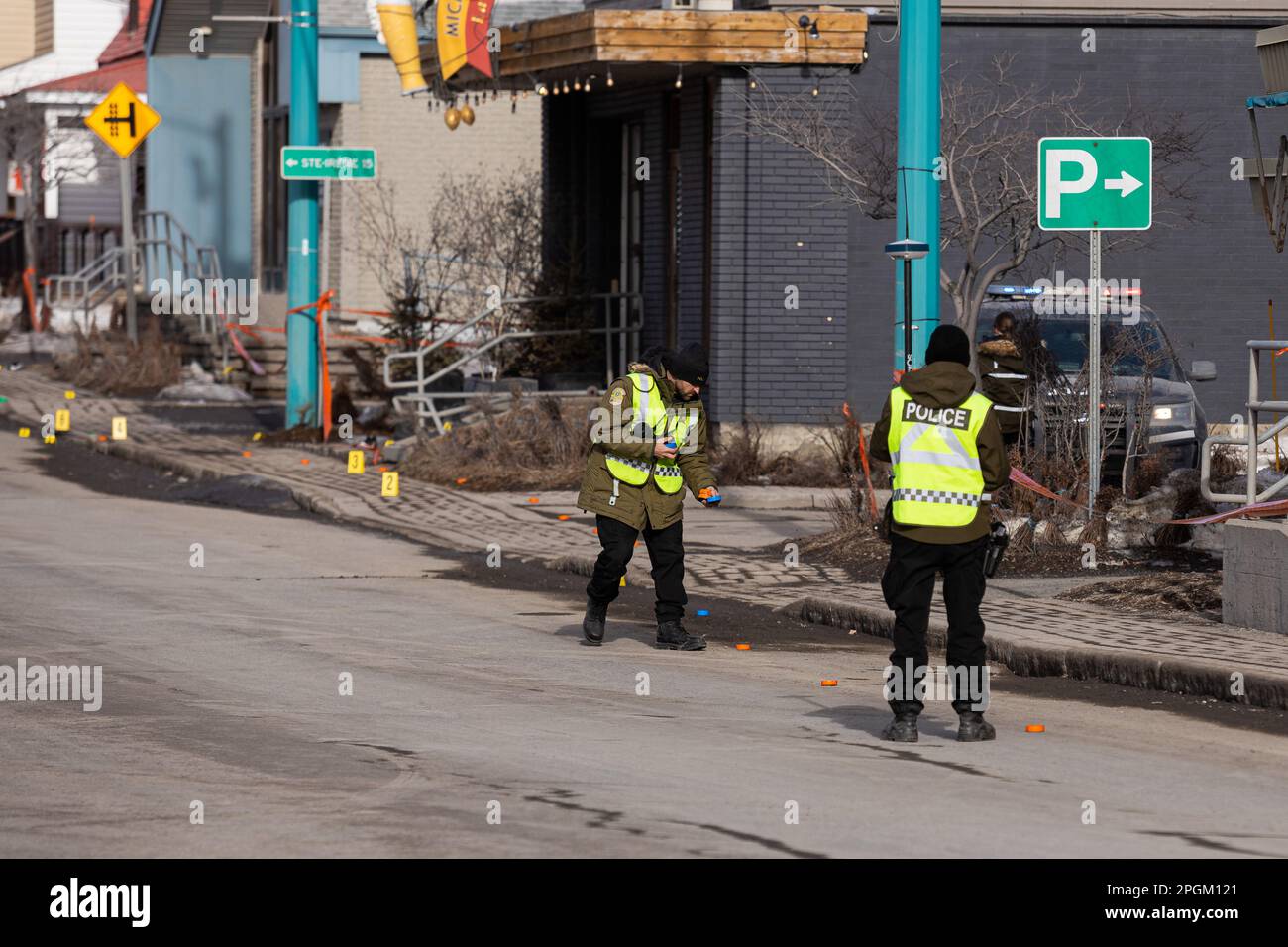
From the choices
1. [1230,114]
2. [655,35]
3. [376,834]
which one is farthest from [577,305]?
[376,834]

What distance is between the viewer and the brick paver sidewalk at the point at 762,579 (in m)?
10.8

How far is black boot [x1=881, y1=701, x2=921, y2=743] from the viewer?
9.20 metres

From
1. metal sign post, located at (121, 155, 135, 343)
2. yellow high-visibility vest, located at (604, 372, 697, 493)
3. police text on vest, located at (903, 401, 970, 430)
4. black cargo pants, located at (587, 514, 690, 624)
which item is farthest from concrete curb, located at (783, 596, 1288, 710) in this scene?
metal sign post, located at (121, 155, 135, 343)

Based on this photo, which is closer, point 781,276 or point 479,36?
point 781,276

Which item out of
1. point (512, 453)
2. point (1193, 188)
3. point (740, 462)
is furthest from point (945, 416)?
point (1193, 188)

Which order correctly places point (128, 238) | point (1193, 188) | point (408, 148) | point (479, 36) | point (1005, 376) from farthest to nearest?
point (408, 148), point (128, 238), point (479, 36), point (1193, 188), point (1005, 376)

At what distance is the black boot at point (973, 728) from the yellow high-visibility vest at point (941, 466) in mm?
823

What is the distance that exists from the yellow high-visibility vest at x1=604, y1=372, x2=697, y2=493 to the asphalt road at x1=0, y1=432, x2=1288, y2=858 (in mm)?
986

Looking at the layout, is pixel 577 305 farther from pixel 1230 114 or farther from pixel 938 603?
pixel 938 603

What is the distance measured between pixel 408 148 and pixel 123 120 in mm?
5529

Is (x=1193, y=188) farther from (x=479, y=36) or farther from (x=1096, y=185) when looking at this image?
(x=1096, y=185)

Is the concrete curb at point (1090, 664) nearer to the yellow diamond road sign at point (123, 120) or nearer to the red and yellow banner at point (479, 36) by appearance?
the red and yellow banner at point (479, 36)

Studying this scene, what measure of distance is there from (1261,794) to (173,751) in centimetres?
432

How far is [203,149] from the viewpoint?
3800cm
